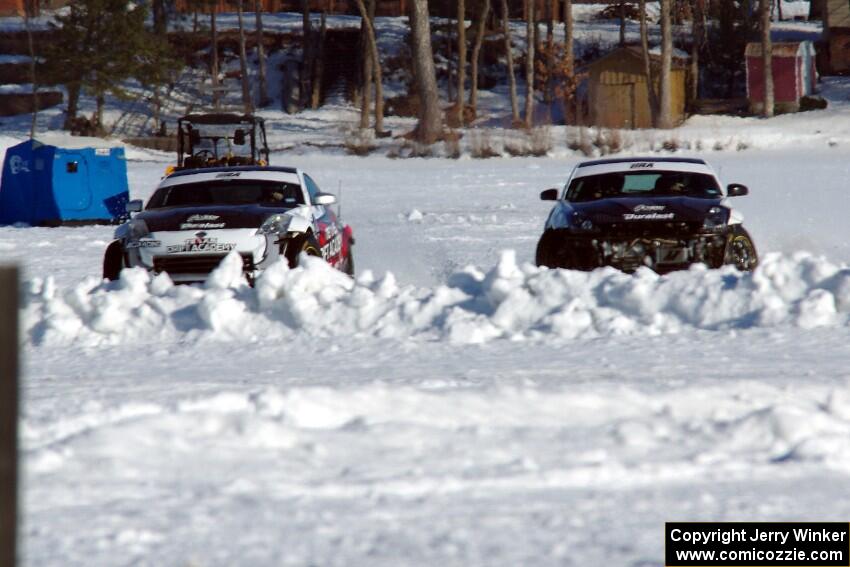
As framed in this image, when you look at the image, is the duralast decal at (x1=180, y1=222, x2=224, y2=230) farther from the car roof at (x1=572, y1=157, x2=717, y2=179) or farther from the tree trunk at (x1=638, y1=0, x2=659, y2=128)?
the tree trunk at (x1=638, y1=0, x2=659, y2=128)

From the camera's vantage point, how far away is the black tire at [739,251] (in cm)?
1252

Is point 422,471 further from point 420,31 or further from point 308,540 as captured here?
point 420,31

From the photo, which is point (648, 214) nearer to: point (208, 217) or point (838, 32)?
point (208, 217)

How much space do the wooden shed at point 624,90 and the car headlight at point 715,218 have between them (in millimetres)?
46856

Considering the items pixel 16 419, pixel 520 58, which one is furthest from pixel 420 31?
pixel 16 419

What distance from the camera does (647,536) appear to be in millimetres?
5273

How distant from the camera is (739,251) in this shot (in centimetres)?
1264

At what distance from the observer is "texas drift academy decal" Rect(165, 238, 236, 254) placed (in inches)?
492

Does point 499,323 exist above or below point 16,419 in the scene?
below

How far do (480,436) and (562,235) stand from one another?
249 inches

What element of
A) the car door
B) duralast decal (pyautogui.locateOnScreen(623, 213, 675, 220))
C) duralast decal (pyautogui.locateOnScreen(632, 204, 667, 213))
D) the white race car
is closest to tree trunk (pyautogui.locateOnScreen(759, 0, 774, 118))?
the car door

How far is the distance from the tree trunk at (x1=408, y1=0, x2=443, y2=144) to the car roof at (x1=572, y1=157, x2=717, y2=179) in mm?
32764

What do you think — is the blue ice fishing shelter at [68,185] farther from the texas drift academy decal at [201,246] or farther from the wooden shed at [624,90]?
the wooden shed at [624,90]

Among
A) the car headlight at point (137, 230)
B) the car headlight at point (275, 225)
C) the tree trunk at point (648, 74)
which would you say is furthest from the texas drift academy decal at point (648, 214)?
the tree trunk at point (648, 74)
